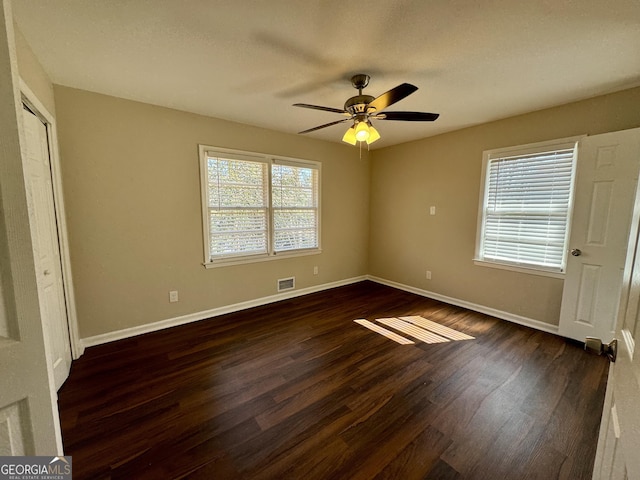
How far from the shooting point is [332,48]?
1.81m

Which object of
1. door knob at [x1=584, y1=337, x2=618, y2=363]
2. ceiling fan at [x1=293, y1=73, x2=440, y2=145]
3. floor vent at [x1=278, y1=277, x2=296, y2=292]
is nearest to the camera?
door knob at [x1=584, y1=337, x2=618, y2=363]

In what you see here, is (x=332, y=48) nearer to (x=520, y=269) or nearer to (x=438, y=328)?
(x=438, y=328)

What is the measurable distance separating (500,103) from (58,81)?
13.6 ft

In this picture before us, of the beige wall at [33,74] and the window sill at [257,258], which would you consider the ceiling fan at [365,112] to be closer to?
the beige wall at [33,74]

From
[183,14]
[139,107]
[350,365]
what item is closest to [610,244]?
[350,365]

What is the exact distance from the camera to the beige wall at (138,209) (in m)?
2.46

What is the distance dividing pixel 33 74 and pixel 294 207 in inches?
107

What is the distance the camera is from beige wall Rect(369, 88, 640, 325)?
8.82ft

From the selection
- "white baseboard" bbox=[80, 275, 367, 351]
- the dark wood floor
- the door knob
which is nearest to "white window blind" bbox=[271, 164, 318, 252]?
"white baseboard" bbox=[80, 275, 367, 351]

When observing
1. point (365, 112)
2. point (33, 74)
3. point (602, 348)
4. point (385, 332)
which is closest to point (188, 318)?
point (385, 332)

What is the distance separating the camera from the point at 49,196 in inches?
82.1

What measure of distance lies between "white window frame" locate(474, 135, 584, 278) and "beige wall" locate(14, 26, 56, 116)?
4294 mm

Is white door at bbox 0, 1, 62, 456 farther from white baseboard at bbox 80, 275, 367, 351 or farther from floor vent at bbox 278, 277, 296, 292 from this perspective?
floor vent at bbox 278, 277, 296, 292

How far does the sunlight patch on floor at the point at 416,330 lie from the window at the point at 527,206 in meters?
1.12
